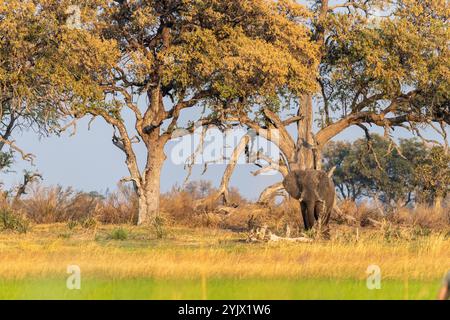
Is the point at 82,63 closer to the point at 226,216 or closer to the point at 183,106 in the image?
the point at 183,106

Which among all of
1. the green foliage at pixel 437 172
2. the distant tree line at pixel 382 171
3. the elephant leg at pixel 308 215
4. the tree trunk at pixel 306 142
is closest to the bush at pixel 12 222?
the elephant leg at pixel 308 215

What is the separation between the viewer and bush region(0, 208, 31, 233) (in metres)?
31.3

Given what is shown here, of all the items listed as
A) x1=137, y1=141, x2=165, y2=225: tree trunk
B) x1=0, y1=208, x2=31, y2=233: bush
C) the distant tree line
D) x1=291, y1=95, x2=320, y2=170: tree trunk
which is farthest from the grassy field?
the distant tree line

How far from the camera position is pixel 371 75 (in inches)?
1463

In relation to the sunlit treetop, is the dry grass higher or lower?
lower

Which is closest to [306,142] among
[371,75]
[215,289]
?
[371,75]

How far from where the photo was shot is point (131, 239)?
2770 cm

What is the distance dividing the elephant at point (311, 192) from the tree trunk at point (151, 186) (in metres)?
7.44

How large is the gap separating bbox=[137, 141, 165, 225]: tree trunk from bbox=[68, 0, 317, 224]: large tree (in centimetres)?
4

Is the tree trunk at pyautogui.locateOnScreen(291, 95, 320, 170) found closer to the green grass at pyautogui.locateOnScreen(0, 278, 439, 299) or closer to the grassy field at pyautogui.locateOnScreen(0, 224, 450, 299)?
the grassy field at pyautogui.locateOnScreen(0, 224, 450, 299)

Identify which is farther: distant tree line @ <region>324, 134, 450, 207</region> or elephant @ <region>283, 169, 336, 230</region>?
distant tree line @ <region>324, 134, 450, 207</region>

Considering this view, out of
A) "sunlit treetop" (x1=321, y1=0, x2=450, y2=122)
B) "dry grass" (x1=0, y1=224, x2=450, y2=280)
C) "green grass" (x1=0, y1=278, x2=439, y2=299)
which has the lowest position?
"green grass" (x1=0, y1=278, x2=439, y2=299)

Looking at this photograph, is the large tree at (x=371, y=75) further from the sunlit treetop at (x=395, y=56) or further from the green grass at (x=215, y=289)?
the green grass at (x=215, y=289)
